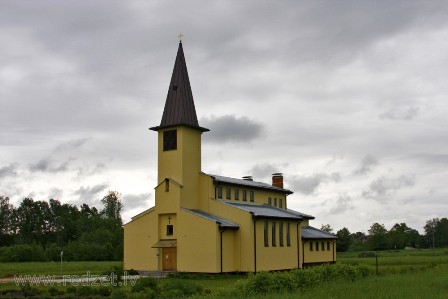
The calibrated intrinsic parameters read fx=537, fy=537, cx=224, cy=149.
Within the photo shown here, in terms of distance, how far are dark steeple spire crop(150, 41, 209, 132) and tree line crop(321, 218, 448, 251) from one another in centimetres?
6815

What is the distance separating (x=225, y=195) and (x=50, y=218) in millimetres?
86236

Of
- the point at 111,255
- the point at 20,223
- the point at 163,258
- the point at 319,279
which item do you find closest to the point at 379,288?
the point at 319,279

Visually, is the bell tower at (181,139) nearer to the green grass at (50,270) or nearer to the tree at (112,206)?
the green grass at (50,270)

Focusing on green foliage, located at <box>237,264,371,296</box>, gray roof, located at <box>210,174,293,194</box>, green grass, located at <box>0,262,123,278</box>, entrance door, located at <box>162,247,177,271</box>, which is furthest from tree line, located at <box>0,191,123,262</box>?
green foliage, located at <box>237,264,371,296</box>

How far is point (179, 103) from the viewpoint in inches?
1697

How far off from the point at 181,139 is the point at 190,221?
21.4 feet

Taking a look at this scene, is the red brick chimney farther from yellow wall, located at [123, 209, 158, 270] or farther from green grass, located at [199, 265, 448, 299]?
green grass, located at [199, 265, 448, 299]

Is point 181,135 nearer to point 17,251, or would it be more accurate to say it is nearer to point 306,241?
point 306,241

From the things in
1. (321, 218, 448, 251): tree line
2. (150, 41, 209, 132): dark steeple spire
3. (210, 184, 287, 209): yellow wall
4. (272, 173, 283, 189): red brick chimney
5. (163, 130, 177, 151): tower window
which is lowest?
(321, 218, 448, 251): tree line

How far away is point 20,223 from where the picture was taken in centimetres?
11756

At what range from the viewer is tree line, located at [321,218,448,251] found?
404 ft

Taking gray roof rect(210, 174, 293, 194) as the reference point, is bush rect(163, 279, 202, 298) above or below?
below

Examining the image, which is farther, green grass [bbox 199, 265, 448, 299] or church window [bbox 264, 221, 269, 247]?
church window [bbox 264, 221, 269, 247]

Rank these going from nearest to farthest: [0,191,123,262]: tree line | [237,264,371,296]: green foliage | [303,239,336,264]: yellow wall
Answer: [237,264,371,296]: green foliage, [303,239,336,264]: yellow wall, [0,191,123,262]: tree line
